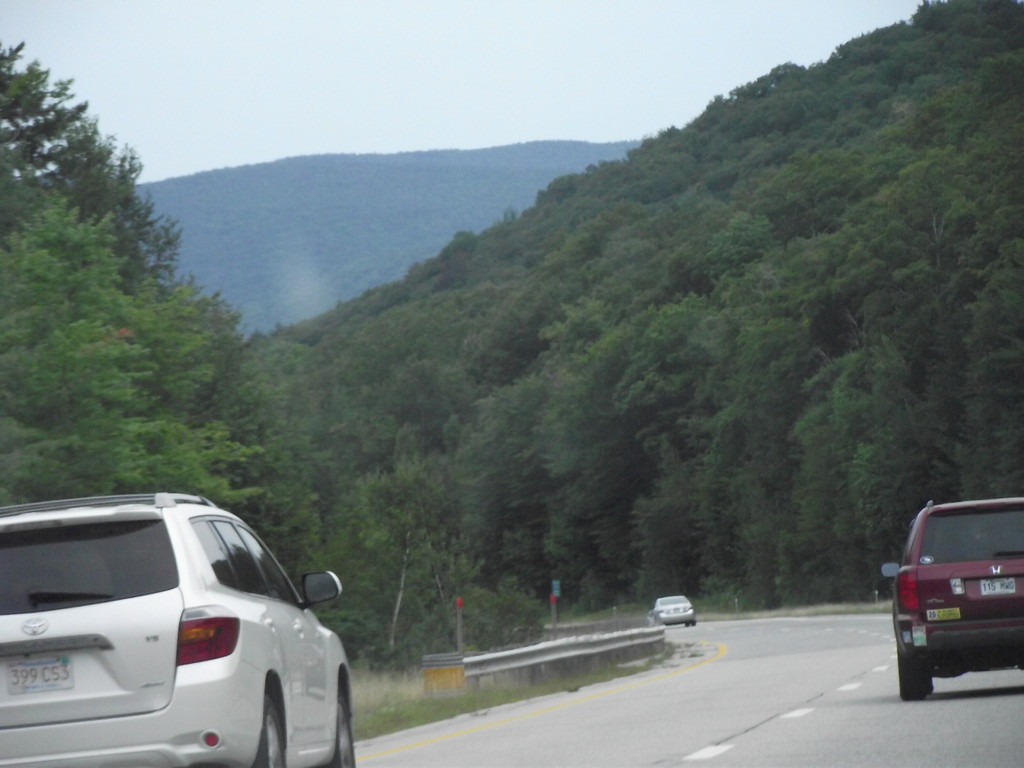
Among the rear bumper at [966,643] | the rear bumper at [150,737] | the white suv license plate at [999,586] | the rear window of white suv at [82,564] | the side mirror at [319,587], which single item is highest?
the rear window of white suv at [82,564]

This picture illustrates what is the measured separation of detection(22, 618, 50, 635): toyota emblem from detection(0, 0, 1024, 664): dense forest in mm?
21380

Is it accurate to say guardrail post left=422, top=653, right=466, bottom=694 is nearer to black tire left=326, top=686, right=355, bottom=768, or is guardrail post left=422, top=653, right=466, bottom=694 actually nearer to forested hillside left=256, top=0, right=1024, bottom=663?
black tire left=326, top=686, right=355, bottom=768

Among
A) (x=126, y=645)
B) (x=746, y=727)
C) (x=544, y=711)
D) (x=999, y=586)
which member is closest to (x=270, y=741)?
(x=126, y=645)

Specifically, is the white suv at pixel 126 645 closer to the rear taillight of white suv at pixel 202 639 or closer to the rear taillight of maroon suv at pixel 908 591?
the rear taillight of white suv at pixel 202 639

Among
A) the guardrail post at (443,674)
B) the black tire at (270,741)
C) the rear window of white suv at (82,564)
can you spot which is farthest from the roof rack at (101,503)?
the guardrail post at (443,674)

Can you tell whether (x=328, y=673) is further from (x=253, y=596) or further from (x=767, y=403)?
(x=767, y=403)

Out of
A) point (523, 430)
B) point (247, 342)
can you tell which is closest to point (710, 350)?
point (523, 430)

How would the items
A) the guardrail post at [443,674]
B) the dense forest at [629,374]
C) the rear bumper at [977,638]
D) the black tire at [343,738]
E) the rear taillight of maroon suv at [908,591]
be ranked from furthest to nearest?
the dense forest at [629,374], the guardrail post at [443,674], the rear taillight of maroon suv at [908,591], the rear bumper at [977,638], the black tire at [343,738]

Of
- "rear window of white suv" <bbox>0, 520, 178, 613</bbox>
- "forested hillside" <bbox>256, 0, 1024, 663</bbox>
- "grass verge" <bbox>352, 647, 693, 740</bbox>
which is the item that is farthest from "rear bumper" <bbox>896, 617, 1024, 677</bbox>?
"forested hillside" <bbox>256, 0, 1024, 663</bbox>

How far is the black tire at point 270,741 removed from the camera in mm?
7977

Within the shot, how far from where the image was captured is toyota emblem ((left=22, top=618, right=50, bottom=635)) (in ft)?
25.0

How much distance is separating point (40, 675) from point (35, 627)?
20 centimetres

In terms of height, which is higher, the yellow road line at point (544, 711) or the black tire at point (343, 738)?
the black tire at point (343, 738)

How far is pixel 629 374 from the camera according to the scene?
98.0 metres
